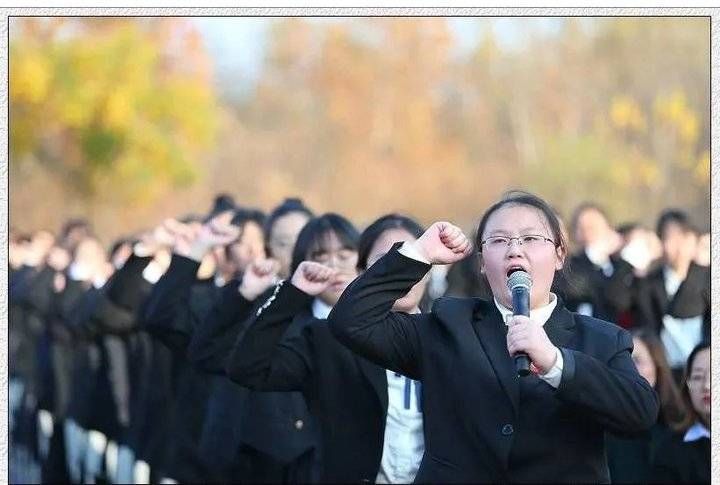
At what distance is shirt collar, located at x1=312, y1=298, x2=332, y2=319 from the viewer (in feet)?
22.9

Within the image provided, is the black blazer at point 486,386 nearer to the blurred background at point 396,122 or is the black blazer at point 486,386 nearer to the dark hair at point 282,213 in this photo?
the dark hair at point 282,213

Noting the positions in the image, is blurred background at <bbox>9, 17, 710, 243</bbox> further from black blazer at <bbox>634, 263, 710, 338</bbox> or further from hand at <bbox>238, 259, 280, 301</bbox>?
hand at <bbox>238, 259, 280, 301</bbox>

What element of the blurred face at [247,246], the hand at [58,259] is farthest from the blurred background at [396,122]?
the blurred face at [247,246]

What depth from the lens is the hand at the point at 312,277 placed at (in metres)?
6.10

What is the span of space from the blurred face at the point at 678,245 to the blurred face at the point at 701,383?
3.90 meters

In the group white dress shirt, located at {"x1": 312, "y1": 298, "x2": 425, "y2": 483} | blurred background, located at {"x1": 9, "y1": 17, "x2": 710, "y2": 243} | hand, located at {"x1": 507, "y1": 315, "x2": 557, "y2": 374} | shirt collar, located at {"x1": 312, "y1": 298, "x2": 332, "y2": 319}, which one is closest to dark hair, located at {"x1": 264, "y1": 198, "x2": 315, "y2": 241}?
shirt collar, located at {"x1": 312, "y1": 298, "x2": 332, "y2": 319}

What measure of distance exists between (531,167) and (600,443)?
3851cm

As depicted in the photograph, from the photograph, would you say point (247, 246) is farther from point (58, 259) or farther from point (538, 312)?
point (58, 259)

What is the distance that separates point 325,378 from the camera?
629 cm

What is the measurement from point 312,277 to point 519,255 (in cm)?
157

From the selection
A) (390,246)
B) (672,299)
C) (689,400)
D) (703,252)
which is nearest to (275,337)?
(390,246)

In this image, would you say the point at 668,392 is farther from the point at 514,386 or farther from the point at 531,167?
the point at 531,167

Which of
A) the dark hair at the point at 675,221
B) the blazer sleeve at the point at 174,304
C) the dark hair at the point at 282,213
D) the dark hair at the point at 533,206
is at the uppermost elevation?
the dark hair at the point at 675,221

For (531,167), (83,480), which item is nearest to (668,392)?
(83,480)
